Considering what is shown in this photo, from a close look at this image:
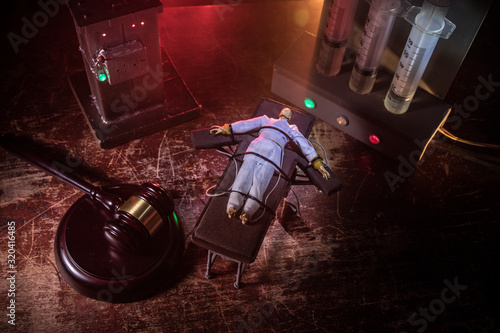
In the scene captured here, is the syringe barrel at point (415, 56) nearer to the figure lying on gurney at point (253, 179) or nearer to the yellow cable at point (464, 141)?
the yellow cable at point (464, 141)

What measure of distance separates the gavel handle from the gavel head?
0.09 m

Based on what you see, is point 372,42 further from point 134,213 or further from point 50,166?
point 50,166

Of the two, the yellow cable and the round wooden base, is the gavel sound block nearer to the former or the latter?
the round wooden base

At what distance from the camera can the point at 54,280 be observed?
4.92ft

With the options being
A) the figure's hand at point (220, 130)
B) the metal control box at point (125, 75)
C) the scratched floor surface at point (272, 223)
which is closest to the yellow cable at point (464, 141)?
the scratched floor surface at point (272, 223)

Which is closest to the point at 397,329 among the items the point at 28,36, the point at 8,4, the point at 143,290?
the point at 143,290

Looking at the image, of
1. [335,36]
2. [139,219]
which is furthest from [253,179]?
[335,36]

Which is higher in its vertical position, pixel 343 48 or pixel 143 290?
pixel 343 48

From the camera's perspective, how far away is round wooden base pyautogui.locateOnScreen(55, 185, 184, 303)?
1437 mm

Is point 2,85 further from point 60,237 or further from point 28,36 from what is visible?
point 60,237

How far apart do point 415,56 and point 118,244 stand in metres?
1.23

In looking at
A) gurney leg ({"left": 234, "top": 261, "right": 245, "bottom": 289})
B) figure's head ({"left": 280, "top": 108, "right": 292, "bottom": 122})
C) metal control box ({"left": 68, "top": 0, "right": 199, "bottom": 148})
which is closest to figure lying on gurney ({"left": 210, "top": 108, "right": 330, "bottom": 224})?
figure's head ({"left": 280, "top": 108, "right": 292, "bottom": 122})

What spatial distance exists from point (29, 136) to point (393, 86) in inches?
58.6

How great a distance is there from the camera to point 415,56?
1.62m
